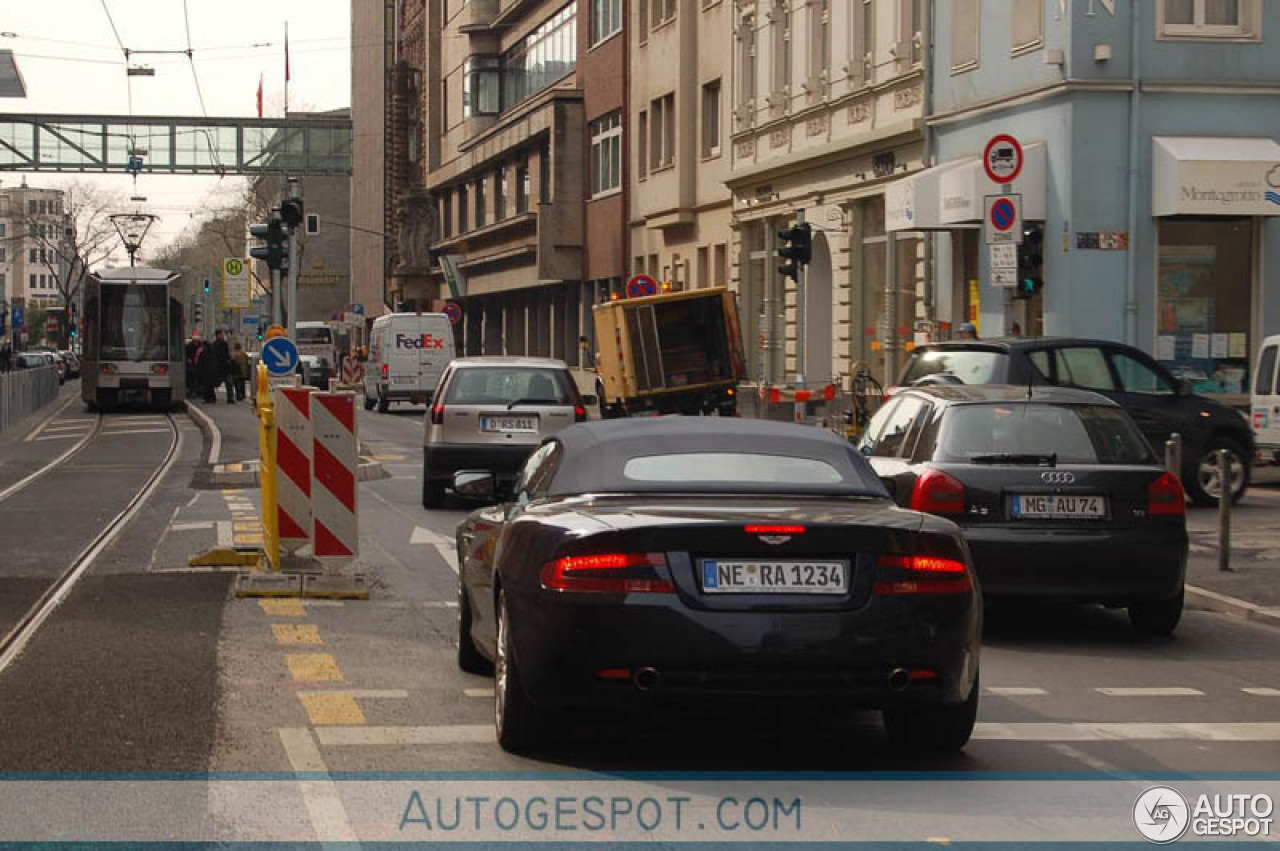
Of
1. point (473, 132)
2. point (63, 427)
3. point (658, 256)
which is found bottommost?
point (63, 427)

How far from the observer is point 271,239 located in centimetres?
2595

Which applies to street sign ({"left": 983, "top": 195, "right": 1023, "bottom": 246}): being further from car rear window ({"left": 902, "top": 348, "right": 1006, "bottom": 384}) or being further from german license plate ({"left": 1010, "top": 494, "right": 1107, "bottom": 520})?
german license plate ({"left": 1010, "top": 494, "right": 1107, "bottom": 520})

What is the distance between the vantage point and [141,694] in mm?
9086

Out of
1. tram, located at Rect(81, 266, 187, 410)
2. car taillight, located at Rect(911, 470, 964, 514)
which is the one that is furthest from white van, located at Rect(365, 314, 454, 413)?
car taillight, located at Rect(911, 470, 964, 514)

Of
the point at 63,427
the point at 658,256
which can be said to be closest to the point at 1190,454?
the point at 63,427

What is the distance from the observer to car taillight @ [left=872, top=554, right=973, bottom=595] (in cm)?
750

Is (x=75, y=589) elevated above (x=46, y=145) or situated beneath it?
situated beneath

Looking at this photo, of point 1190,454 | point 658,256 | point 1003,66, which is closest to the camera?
point 1190,454

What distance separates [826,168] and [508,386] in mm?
18586

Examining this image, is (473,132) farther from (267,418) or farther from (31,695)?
(31,695)

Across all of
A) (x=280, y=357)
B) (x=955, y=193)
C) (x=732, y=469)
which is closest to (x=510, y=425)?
(x=280, y=357)

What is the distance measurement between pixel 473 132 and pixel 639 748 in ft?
226

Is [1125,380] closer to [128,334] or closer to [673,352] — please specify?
[673,352]

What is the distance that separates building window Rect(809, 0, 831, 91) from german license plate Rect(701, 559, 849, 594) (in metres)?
32.7
